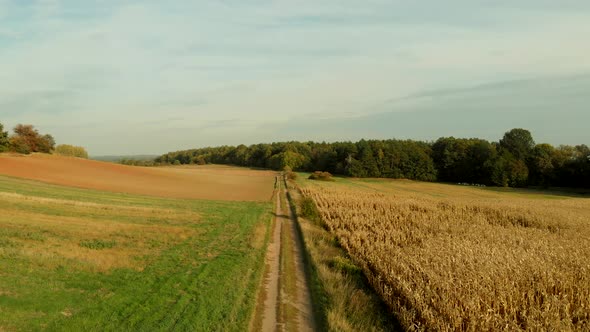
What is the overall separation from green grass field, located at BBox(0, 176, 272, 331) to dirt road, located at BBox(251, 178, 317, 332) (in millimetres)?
448

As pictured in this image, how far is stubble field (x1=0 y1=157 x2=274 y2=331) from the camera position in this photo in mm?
→ 9984

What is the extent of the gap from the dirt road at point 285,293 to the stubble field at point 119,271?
47 cm

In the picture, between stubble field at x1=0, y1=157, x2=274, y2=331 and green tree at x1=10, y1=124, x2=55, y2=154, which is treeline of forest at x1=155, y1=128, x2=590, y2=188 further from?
stubble field at x1=0, y1=157, x2=274, y2=331

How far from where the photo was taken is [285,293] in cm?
1313

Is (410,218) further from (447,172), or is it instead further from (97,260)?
(447,172)

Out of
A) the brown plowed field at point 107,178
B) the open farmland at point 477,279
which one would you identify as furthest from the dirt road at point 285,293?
the brown plowed field at point 107,178

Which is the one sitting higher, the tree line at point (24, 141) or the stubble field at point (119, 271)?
the tree line at point (24, 141)

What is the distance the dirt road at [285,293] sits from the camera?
419 inches

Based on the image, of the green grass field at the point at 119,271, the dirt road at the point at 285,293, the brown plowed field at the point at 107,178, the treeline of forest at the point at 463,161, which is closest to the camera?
the green grass field at the point at 119,271

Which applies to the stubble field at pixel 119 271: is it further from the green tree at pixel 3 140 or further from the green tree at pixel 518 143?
the green tree at pixel 518 143

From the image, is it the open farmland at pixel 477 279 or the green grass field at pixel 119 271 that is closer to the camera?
the open farmland at pixel 477 279

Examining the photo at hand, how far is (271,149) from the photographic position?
15688cm

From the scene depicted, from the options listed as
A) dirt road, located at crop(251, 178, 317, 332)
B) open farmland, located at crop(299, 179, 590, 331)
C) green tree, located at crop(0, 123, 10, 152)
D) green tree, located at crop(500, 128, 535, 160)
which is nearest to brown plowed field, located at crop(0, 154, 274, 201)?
green tree, located at crop(0, 123, 10, 152)

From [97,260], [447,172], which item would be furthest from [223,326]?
[447,172]
